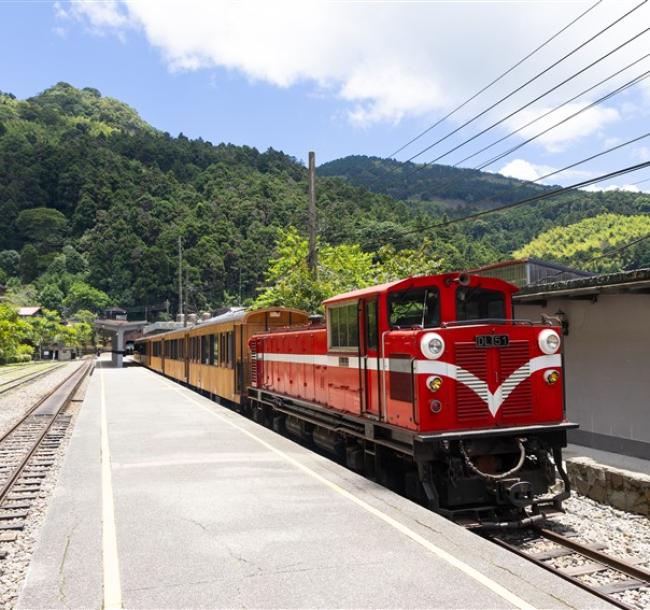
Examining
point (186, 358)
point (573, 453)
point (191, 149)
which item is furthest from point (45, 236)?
point (573, 453)

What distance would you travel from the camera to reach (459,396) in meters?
8.05

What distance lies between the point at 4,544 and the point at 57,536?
123cm

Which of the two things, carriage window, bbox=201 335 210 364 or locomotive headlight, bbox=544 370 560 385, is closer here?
locomotive headlight, bbox=544 370 560 385

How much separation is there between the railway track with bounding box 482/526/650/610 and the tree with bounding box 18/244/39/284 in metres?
145

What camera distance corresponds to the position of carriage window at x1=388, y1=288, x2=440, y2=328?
28.5 ft

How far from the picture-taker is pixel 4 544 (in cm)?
754

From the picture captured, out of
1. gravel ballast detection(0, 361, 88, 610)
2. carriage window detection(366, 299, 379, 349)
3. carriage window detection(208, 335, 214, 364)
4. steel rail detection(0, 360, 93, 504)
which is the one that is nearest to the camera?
gravel ballast detection(0, 361, 88, 610)

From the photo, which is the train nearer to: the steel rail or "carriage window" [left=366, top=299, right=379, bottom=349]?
"carriage window" [left=366, top=299, right=379, bottom=349]

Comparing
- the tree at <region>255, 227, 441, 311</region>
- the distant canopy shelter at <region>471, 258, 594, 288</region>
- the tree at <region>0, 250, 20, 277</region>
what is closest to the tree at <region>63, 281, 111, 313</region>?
the tree at <region>0, 250, 20, 277</region>

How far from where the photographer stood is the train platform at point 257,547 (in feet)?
16.7

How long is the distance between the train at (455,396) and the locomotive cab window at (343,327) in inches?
0.8

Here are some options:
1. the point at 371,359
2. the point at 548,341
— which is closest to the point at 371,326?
the point at 371,359

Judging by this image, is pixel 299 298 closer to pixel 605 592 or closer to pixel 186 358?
pixel 186 358

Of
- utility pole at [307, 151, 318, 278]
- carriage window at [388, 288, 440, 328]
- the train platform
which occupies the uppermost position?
utility pole at [307, 151, 318, 278]
